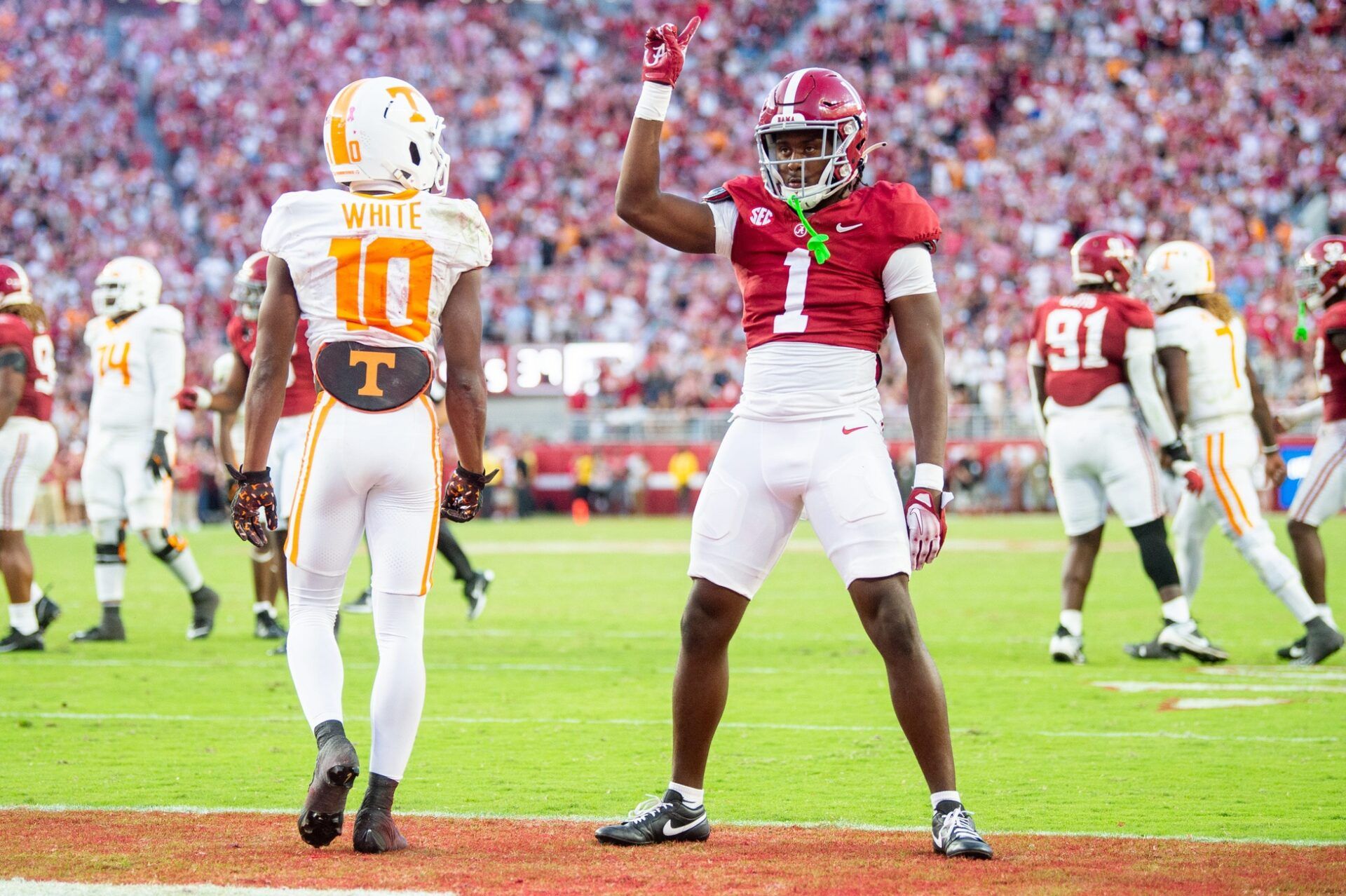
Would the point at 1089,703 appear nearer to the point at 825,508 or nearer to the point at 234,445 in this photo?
the point at 825,508

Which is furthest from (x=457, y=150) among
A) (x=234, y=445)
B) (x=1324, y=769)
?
(x=1324, y=769)

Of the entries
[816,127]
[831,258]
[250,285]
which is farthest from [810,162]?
[250,285]

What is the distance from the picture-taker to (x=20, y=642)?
9.33m

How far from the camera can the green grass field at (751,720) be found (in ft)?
16.8

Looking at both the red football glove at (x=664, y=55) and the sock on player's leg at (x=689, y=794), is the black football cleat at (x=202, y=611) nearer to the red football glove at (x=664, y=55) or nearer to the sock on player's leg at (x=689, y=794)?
the sock on player's leg at (x=689, y=794)

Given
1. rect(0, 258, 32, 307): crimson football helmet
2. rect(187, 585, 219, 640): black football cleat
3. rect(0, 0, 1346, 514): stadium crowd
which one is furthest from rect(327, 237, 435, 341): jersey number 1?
rect(0, 0, 1346, 514): stadium crowd

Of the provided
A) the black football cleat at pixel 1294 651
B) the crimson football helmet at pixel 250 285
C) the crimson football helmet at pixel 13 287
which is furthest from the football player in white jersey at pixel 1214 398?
the crimson football helmet at pixel 13 287

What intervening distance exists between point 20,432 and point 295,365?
5.58 ft

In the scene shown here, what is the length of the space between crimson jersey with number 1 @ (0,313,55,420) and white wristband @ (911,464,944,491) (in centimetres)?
636

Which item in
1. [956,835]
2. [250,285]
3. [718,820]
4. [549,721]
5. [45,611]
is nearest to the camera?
[956,835]

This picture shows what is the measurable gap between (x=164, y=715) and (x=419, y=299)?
3361 millimetres

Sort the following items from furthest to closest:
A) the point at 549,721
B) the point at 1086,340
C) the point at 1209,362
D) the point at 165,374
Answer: the point at 165,374 → the point at 1209,362 → the point at 1086,340 → the point at 549,721

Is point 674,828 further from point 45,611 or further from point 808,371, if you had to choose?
point 45,611

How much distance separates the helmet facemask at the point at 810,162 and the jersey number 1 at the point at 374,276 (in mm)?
992
